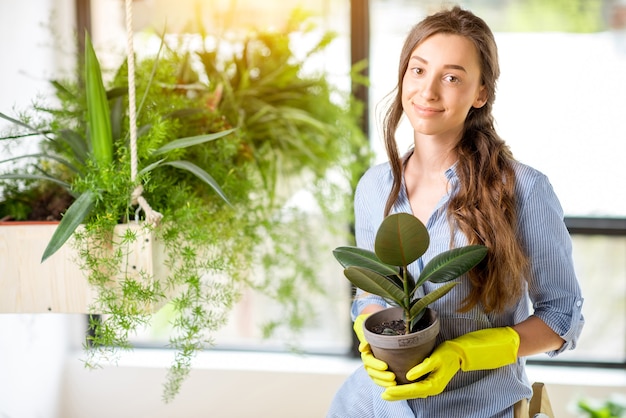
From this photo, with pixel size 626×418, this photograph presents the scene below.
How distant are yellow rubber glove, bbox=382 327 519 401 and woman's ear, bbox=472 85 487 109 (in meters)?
0.45

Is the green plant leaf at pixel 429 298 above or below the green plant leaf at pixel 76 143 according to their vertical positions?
below

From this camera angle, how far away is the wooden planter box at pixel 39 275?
152 centimetres

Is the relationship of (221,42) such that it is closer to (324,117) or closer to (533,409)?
(324,117)

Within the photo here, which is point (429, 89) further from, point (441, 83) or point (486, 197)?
point (486, 197)

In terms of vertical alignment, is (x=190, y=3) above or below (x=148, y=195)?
above

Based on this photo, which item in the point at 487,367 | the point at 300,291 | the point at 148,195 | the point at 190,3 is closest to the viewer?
the point at 487,367

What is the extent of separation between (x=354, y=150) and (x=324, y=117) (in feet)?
0.61

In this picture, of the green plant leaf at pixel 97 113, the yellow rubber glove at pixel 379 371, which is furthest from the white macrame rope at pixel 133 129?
the yellow rubber glove at pixel 379 371

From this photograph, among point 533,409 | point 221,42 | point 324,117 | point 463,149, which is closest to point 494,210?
point 463,149

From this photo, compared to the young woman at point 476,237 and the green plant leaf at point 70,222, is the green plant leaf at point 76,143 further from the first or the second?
the young woman at point 476,237

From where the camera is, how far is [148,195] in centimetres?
166

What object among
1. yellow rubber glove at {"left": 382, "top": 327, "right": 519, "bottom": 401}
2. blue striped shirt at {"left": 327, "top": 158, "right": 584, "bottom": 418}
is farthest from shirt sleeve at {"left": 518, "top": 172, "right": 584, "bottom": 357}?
yellow rubber glove at {"left": 382, "top": 327, "right": 519, "bottom": 401}

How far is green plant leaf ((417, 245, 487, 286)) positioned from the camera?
130cm

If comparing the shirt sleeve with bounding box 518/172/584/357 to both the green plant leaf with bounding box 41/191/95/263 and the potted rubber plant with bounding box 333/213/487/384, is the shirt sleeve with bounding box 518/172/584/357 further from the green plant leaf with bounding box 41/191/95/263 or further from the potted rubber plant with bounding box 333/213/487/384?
the green plant leaf with bounding box 41/191/95/263
